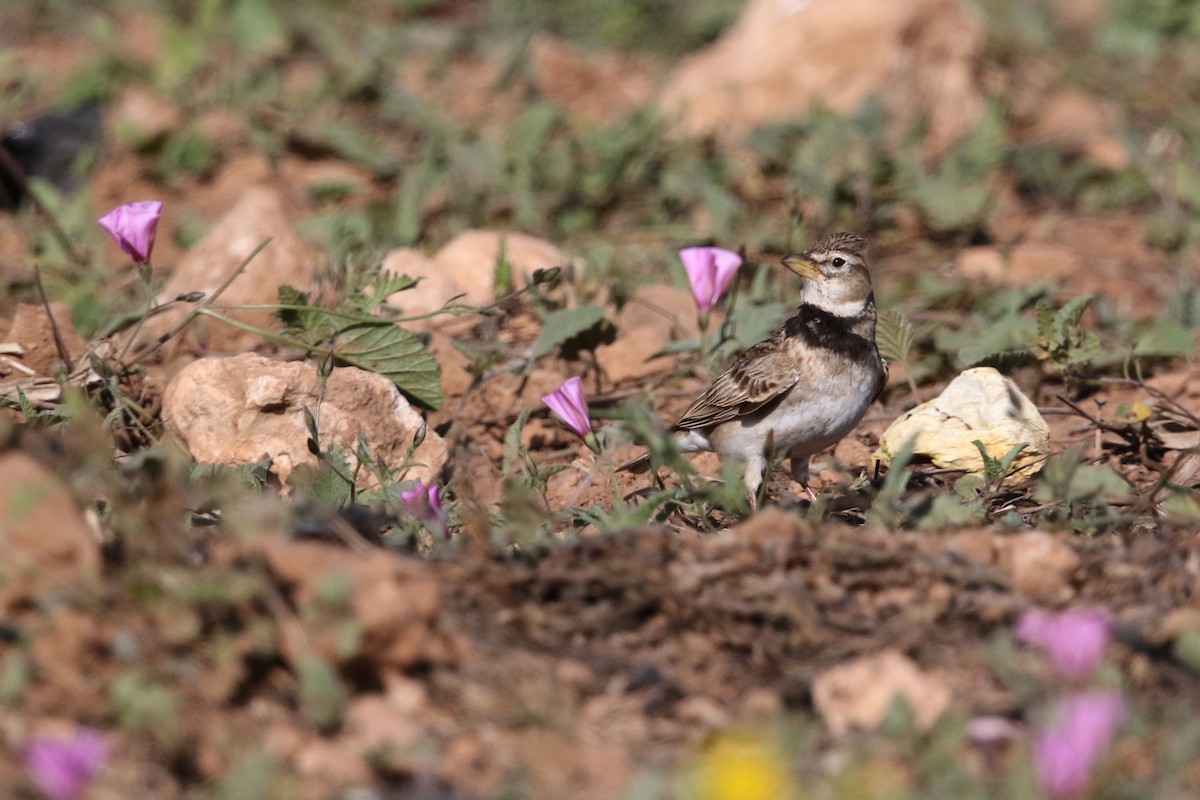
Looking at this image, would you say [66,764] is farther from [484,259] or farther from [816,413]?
[484,259]

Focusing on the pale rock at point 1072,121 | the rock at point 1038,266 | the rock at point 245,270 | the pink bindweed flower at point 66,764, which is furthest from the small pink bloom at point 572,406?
the pale rock at point 1072,121

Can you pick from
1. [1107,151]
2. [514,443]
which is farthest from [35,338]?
[1107,151]

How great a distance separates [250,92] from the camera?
32.6ft

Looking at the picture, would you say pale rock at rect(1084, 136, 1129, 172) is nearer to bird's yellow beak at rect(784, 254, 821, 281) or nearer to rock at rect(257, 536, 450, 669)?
A: bird's yellow beak at rect(784, 254, 821, 281)

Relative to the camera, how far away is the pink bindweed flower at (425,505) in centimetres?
453

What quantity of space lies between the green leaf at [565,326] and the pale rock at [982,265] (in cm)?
237

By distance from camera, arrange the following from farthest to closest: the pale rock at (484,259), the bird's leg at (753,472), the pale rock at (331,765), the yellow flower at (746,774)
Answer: the pale rock at (484,259)
the bird's leg at (753,472)
the pale rock at (331,765)
the yellow flower at (746,774)

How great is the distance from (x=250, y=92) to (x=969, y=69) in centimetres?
455

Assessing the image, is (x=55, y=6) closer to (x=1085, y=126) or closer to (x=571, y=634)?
(x=1085, y=126)

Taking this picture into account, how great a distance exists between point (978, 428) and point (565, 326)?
5.87ft

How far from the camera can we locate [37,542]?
3.50 m

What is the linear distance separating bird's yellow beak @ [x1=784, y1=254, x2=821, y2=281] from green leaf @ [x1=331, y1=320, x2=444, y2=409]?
4.91ft

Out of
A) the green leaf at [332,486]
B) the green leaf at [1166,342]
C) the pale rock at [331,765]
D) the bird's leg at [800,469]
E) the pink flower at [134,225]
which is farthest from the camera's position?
the green leaf at [1166,342]

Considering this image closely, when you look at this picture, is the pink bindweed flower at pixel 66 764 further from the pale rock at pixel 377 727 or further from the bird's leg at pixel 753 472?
the bird's leg at pixel 753 472
